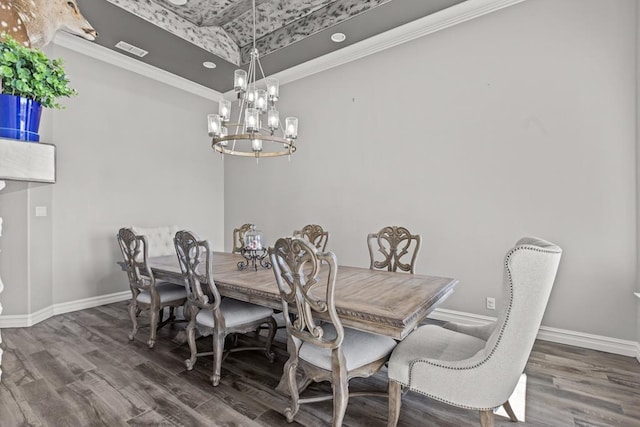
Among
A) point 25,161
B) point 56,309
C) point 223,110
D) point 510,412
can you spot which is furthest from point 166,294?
point 510,412

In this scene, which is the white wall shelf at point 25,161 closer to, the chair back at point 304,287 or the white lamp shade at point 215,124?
the chair back at point 304,287

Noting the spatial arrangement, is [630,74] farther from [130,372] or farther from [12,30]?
[130,372]

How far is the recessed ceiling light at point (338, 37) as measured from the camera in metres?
3.73

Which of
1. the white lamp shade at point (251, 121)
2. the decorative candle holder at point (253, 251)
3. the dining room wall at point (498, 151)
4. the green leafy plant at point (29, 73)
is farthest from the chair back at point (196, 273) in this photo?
the dining room wall at point (498, 151)

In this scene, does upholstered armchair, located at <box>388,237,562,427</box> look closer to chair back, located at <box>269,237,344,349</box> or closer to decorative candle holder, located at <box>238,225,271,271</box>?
chair back, located at <box>269,237,344,349</box>

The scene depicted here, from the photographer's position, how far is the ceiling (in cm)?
331

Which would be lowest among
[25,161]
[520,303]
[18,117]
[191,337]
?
[191,337]

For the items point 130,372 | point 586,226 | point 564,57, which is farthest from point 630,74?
point 130,372

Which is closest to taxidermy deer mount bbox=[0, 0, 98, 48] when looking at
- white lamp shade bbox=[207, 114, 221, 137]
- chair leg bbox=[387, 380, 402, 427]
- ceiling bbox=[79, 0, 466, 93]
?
white lamp shade bbox=[207, 114, 221, 137]

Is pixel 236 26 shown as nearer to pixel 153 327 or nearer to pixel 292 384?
pixel 153 327

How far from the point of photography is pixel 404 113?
377 cm

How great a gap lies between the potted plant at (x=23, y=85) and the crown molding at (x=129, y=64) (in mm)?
3681

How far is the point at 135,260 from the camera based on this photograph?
9.25 feet

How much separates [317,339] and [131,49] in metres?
4.43
